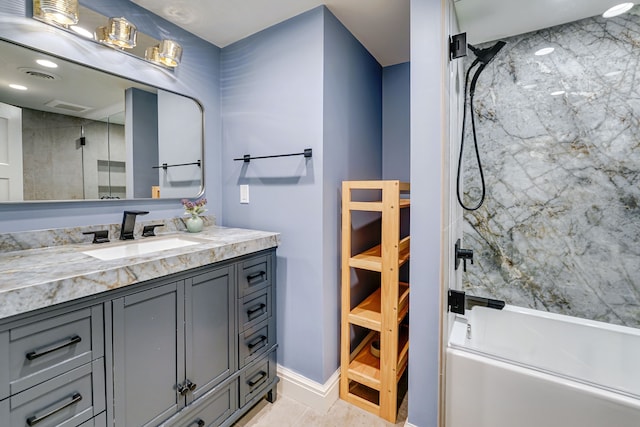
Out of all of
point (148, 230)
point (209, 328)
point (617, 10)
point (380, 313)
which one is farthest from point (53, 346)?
point (617, 10)

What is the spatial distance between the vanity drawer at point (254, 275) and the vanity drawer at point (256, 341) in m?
0.22

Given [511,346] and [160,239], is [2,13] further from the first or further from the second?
[511,346]

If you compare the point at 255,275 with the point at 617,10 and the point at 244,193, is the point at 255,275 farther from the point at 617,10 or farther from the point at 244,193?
the point at 617,10

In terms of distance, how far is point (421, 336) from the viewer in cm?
A: 143

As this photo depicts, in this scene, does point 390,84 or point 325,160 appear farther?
point 390,84

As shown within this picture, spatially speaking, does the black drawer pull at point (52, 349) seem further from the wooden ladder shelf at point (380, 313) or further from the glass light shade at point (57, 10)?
the glass light shade at point (57, 10)

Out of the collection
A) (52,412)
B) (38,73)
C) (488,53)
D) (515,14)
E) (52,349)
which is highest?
(515,14)

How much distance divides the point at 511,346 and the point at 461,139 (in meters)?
1.33

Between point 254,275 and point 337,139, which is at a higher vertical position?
point 337,139

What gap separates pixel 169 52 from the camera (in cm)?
167

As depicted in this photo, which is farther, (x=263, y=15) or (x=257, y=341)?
(x=263, y=15)

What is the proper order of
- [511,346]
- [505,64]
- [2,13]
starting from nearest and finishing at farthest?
[2,13] → [511,346] → [505,64]

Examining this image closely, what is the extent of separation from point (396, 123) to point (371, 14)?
0.91 metres

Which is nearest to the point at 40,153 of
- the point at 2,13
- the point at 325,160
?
the point at 2,13
